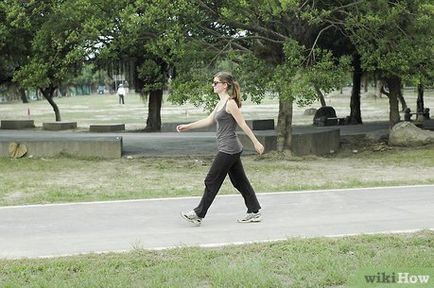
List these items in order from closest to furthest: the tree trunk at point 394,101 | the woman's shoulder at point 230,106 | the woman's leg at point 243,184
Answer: the woman's shoulder at point 230,106, the woman's leg at point 243,184, the tree trunk at point 394,101

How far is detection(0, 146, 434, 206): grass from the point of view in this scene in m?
9.94

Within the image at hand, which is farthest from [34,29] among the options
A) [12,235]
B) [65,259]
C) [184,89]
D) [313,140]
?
[65,259]

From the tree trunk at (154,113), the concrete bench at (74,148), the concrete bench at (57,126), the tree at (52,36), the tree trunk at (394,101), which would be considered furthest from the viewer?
the concrete bench at (57,126)

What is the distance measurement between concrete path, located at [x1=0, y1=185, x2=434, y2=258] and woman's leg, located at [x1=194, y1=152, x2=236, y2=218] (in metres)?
0.22

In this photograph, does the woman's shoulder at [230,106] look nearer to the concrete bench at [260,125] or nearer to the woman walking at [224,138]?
the woman walking at [224,138]

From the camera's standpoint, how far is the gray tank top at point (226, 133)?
23.5 feet

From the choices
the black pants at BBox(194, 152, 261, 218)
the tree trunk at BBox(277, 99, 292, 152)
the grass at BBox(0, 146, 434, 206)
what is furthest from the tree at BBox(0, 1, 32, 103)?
the black pants at BBox(194, 152, 261, 218)

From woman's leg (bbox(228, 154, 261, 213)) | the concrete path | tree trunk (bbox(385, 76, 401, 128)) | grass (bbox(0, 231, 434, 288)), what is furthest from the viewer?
tree trunk (bbox(385, 76, 401, 128))

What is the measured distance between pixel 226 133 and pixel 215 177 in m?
0.52

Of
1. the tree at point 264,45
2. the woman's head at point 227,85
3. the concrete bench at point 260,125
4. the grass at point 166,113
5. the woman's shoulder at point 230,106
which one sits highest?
the tree at point 264,45

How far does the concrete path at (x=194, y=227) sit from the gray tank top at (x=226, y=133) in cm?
89

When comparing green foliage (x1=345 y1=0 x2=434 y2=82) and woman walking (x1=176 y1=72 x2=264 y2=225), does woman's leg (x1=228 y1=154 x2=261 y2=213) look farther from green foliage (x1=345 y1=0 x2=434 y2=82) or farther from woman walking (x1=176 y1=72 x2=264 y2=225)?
green foliage (x1=345 y1=0 x2=434 y2=82)

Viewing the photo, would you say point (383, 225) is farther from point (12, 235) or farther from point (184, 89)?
point (184, 89)

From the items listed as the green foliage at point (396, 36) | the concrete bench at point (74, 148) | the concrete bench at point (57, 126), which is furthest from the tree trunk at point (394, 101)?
the concrete bench at point (57, 126)
